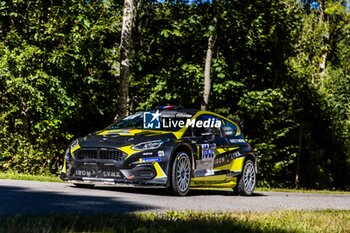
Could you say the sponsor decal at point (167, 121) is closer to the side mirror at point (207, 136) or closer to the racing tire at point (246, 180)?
the side mirror at point (207, 136)

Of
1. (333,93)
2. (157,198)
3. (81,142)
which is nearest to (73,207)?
(157,198)

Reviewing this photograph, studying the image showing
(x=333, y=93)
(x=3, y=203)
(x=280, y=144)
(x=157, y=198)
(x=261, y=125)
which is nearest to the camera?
(x=3, y=203)

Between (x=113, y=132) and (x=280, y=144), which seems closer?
(x=113, y=132)

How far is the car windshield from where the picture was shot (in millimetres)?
11758

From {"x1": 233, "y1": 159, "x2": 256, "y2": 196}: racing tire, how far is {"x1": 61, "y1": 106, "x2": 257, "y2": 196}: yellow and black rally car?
147 mm

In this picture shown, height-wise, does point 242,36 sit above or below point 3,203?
above

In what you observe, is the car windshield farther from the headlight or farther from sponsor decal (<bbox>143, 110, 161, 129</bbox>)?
the headlight

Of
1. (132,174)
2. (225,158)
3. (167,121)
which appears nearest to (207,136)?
(167,121)

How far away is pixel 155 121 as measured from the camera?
472 inches

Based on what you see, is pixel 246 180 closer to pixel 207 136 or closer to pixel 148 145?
pixel 207 136

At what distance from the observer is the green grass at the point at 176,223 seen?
18.6 feet

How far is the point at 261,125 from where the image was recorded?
29.2 meters

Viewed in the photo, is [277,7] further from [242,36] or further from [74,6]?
[74,6]

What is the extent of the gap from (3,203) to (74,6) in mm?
13943
